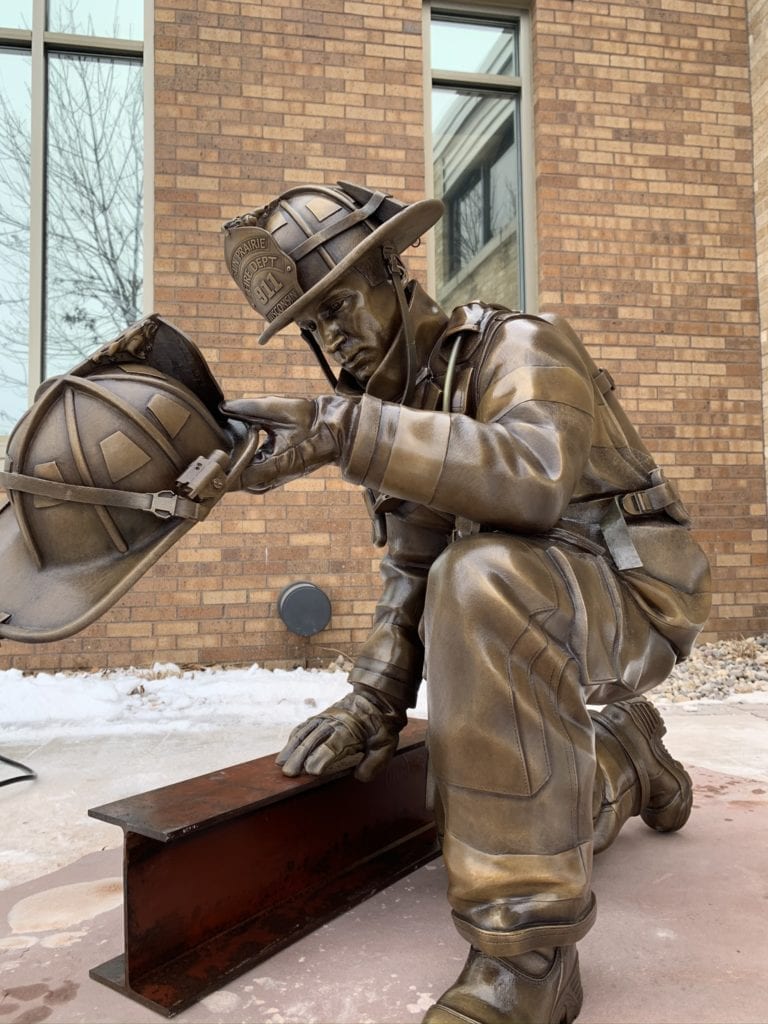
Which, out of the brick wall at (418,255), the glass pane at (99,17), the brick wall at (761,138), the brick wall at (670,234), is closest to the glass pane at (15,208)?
the glass pane at (99,17)

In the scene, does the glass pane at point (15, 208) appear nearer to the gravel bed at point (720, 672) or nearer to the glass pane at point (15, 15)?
the glass pane at point (15, 15)

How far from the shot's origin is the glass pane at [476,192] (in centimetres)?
591

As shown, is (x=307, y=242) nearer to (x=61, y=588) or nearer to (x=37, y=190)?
(x=61, y=588)

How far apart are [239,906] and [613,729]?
3.45ft

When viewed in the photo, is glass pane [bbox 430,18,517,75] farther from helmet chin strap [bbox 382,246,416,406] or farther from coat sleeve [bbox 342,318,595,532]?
coat sleeve [bbox 342,318,595,532]

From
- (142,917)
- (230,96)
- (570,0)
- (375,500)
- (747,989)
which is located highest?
(570,0)

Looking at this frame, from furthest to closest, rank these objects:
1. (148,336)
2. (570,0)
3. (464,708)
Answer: (570,0) < (148,336) < (464,708)

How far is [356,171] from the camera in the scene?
5.35 meters

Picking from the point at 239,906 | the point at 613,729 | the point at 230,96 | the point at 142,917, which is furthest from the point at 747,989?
Answer: the point at 230,96

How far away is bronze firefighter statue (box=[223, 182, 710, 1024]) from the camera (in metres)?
1.31

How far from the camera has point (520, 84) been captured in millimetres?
5871

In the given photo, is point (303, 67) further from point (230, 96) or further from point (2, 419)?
point (2, 419)

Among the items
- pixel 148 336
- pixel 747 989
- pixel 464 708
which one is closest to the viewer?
pixel 464 708

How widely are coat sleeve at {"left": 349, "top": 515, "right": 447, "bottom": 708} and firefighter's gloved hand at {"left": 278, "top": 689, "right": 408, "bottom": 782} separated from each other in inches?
1.9
